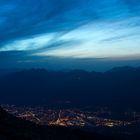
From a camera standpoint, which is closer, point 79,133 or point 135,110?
point 79,133

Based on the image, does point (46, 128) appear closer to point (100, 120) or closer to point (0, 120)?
point (0, 120)

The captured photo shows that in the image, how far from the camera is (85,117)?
16888cm

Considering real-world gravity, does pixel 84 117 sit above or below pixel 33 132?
below

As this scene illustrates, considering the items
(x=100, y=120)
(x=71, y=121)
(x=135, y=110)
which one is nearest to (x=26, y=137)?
(x=71, y=121)

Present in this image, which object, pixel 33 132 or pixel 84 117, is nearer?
pixel 33 132

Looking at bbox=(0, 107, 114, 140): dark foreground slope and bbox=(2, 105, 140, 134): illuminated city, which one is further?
bbox=(2, 105, 140, 134): illuminated city

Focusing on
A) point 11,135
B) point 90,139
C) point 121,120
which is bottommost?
point 121,120

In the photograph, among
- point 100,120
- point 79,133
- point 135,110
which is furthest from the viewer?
point 135,110

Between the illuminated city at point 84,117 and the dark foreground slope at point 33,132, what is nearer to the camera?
the dark foreground slope at point 33,132

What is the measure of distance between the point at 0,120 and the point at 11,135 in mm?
9363

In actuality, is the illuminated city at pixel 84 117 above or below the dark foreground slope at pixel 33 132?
below

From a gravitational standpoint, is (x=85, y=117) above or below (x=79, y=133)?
below

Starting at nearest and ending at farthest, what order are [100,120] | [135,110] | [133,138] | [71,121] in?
[133,138]
[71,121]
[100,120]
[135,110]

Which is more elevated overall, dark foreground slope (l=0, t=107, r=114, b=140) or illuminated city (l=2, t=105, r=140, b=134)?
dark foreground slope (l=0, t=107, r=114, b=140)
